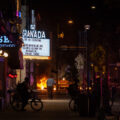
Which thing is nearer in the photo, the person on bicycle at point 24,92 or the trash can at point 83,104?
the trash can at point 83,104

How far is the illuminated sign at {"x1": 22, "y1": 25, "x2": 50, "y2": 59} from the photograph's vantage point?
99.1 ft

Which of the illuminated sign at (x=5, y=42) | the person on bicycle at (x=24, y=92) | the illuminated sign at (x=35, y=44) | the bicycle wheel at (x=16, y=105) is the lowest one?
the bicycle wheel at (x=16, y=105)

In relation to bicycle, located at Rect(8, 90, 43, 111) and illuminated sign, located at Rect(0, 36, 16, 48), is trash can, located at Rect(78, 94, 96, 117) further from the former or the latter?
illuminated sign, located at Rect(0, 36, 16, 48)

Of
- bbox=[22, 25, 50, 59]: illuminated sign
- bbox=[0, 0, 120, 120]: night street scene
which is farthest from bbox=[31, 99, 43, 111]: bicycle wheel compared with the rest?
bbox=[22, 25, 50, 59]: illuminated sign

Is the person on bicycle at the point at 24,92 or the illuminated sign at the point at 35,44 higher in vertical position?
the illuminated sign at the point at 35,44

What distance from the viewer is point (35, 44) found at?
30.5 m

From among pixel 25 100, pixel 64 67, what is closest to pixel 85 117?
pixel 25 100

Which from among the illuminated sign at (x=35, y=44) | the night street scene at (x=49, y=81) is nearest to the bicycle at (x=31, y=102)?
the night street scene at (x=49, y=81)

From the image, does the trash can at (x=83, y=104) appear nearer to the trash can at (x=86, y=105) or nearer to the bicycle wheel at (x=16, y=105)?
the trash can at (x=86, y=105)

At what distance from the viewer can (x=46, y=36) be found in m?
31.0

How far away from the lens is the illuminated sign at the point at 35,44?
3020cm

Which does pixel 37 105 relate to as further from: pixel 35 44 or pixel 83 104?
pixel 35 44

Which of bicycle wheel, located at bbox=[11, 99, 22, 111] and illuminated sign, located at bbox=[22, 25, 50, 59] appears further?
illuminated sign, located at bbox=[22, 25, 50, 59]

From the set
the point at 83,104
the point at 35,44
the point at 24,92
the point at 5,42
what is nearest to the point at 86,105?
the point at 83,104
